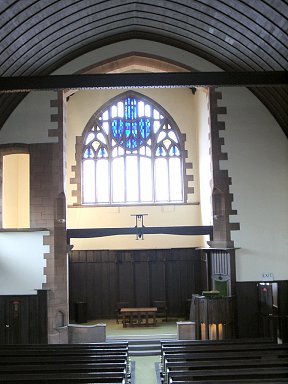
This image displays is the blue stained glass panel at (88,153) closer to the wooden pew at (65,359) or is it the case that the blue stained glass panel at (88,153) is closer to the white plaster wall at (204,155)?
the white plaster wall at (204,155)

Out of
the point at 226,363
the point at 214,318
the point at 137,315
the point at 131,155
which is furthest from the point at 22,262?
the point at 226,363

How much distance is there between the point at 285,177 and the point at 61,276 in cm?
616

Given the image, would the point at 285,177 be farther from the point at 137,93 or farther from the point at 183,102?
the point at 137,93

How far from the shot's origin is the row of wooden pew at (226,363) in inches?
289

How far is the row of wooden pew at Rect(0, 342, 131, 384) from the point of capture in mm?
7242

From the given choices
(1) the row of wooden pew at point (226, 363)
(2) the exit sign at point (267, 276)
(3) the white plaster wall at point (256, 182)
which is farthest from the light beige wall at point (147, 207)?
(1) the row of wooden pew at point (226, 363)

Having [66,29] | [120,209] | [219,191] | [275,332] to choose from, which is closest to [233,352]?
[275,332]

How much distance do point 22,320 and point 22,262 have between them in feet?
4.56

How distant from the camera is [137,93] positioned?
679 inches

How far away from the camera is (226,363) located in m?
8.01

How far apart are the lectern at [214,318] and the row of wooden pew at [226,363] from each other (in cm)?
259

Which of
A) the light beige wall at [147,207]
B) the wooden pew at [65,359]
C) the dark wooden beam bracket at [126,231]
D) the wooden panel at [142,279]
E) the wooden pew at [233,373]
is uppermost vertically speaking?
the light beige wall at [147,207]

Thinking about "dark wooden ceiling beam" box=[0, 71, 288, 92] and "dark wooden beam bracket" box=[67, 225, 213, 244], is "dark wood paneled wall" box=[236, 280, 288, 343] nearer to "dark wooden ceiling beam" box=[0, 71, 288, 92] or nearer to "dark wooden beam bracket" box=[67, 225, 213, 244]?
"dark wooden beam bracket" box=[67, 225, 213, 244]

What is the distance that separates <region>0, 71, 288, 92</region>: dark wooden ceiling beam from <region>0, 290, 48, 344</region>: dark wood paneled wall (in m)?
5.43
